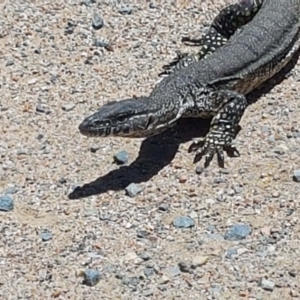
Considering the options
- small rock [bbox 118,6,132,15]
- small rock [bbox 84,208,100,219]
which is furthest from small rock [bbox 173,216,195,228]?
small rock [bbox 118,6,132,15]

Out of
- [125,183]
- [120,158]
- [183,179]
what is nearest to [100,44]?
[120,158]

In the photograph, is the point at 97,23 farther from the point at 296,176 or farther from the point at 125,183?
the point at 296,176

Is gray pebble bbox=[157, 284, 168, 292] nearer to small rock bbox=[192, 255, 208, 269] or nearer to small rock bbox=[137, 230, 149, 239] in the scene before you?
small rock bbox=[192, 255, 208, 269]

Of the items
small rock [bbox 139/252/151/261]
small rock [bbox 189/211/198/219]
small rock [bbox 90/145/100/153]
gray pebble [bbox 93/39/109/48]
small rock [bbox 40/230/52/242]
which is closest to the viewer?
small rock [bbox 139/252/151/261]

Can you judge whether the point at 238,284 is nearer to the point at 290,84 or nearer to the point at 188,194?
the point at 188,194

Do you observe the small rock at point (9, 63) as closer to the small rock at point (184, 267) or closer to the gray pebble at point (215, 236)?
the gray pebble at point (215, 236)

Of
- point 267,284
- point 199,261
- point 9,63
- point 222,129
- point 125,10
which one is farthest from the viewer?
point 125,10
